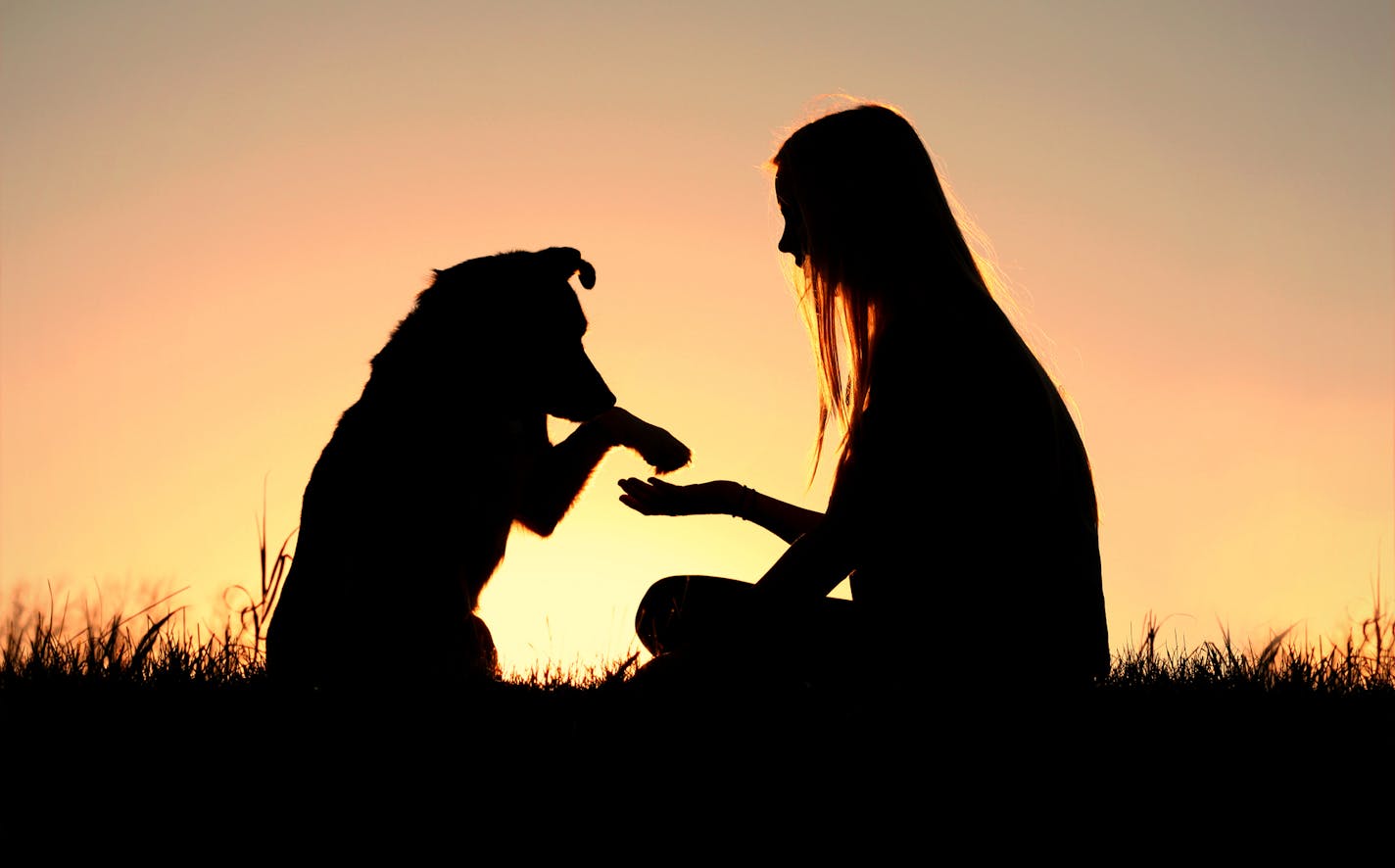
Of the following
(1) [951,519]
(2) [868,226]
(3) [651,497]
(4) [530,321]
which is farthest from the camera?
(4) [530,321]

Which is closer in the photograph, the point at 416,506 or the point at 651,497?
the point at 651,497

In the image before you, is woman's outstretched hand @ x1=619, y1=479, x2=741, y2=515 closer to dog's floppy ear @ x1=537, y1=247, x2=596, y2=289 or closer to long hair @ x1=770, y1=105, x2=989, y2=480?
long hair @ x1=770, y1=105, x2=989, y2=480

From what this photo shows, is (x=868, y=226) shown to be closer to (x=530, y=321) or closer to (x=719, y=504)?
(x=719, y=504)

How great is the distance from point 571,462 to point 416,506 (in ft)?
3.00

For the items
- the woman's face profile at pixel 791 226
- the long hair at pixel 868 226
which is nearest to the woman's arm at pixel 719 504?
the long hair at pixel 868 226

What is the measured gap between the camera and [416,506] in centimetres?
411

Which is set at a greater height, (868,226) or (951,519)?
(868,226)

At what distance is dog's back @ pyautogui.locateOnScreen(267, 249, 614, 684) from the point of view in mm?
3875

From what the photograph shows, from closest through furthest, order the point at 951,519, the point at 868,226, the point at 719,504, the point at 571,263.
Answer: the point at 951,519 < the point at 868,226 < the point at 719,504 < the point at 571,263

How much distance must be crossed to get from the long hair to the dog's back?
1.47m

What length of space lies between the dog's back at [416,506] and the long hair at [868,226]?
147 centimetres

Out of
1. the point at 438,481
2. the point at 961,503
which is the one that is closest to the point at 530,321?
the point at 438,481

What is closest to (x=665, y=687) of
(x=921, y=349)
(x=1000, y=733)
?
(x=1000, y=733)

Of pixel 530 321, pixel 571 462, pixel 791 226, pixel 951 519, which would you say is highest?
pixel 530 321
